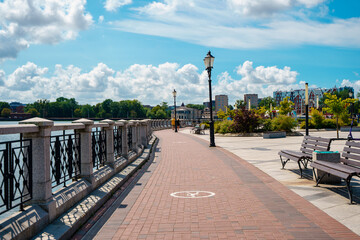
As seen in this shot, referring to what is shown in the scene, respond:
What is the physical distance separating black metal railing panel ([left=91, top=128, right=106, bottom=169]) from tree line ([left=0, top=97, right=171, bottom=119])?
63932 mm

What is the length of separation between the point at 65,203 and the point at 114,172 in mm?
3248

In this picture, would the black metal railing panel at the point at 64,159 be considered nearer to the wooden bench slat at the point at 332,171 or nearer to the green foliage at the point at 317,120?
the wooden bench slat at the point at 332,171

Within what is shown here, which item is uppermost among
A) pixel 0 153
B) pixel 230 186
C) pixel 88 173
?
pixel 0 153

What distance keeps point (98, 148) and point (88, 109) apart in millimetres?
104677

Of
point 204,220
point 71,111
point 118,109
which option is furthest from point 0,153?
point 118,109

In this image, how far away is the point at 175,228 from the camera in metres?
4.38

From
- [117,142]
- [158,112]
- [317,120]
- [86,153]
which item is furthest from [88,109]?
[86,153]

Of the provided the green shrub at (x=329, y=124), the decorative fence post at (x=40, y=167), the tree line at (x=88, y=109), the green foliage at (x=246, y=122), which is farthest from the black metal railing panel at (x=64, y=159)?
the tree line at (x=88, y=109)

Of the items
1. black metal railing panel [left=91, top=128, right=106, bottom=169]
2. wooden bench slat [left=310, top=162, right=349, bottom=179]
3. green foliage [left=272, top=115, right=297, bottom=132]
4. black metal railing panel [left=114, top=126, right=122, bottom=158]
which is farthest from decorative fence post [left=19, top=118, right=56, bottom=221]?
green foliage [left=272, top=115, right=297, bottom=132]

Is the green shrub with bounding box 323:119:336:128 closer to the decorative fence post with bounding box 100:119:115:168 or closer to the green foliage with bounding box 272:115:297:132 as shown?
the green foliage with bounding box 272:115:297:132

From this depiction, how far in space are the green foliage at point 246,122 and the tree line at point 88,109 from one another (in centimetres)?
5335

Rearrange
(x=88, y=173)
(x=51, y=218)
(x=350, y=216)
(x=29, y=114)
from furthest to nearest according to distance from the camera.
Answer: (x=29, y=114), (x=88, y=173), (x=350, y=216), (x=51, y=218)

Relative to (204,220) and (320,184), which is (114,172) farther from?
(320,184)

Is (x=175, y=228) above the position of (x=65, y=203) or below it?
below
